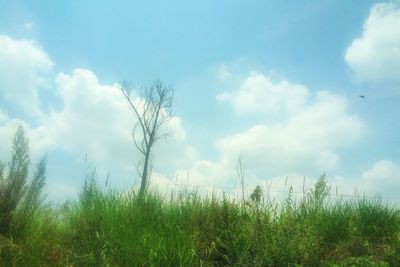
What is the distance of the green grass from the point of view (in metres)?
7.77

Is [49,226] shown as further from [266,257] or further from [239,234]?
[266,257]

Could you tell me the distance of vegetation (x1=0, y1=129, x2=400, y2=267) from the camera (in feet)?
25.6

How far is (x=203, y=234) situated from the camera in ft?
29.0

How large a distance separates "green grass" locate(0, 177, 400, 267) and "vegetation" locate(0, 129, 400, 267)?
0.02 meters

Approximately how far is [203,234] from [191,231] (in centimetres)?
23

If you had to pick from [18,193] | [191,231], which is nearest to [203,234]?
[191,231]

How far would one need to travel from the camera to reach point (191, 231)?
884cm

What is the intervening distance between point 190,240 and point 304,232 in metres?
2.20

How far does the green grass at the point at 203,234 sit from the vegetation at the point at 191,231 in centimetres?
2

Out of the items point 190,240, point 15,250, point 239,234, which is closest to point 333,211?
point 239,234

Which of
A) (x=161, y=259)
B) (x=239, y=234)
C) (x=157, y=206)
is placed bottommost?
(x=161, y=259)

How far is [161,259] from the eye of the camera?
7.70 meters

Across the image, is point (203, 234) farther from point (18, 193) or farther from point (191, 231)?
point (18, 193)

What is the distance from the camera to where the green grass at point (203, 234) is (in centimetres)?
777
